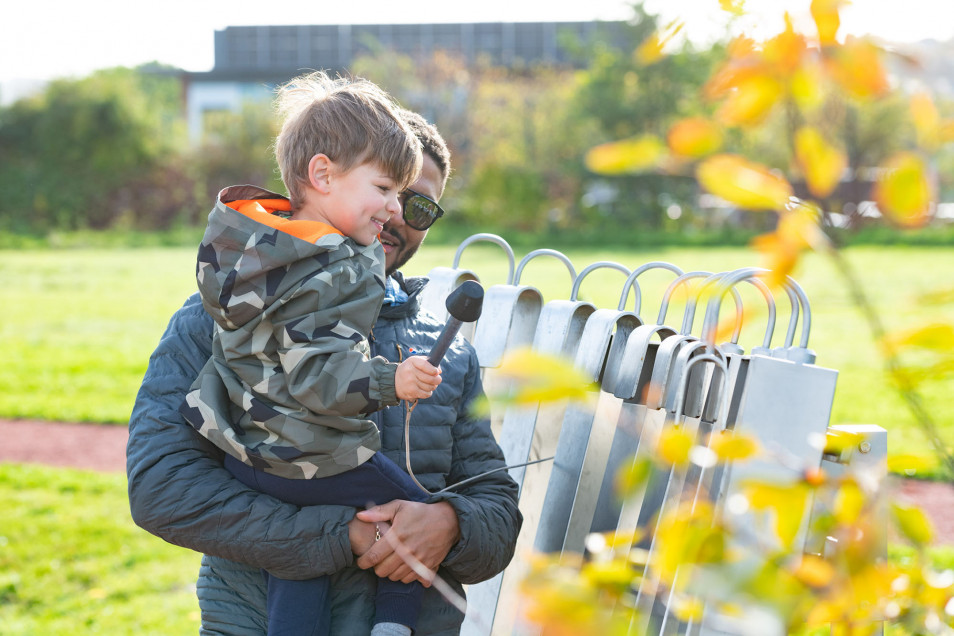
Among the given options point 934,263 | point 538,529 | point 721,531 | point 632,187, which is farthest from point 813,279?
point 721,531

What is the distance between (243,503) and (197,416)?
179 mm

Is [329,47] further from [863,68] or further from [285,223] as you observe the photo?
[863,68]

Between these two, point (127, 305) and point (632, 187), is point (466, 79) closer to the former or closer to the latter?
point (632, 187)

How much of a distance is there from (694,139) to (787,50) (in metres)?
0.11

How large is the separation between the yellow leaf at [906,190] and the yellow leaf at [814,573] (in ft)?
0.97

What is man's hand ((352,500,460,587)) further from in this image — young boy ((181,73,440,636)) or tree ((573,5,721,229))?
tree ((573,5,721,229))

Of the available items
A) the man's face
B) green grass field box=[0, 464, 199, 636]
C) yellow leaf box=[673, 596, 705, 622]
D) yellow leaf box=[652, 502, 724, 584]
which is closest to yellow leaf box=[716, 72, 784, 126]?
yellow leaf box=[652, 502, 724, 584]

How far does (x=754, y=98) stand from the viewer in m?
0.79

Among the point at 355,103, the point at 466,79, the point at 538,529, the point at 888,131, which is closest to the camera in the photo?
the point at 355,103

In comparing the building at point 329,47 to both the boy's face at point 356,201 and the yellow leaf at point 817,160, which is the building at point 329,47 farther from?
the yellow leaf at point 817,160

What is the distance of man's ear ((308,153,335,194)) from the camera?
1857 mm

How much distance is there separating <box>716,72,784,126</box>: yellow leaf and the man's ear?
115 centimetres

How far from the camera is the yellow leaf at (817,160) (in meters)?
0.75

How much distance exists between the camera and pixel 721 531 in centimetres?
79
